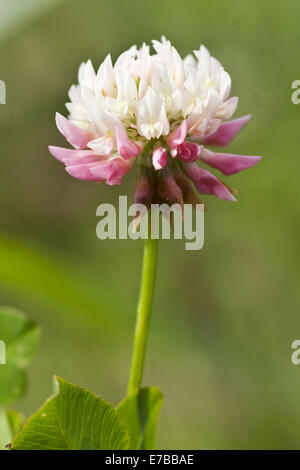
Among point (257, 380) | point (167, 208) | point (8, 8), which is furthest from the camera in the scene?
point (257, 380)

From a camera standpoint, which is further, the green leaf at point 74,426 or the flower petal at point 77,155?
the flower petal at point 77,155

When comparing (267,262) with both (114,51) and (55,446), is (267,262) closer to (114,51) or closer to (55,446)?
(114,51)

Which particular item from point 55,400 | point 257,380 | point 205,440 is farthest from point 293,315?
point 55,400
